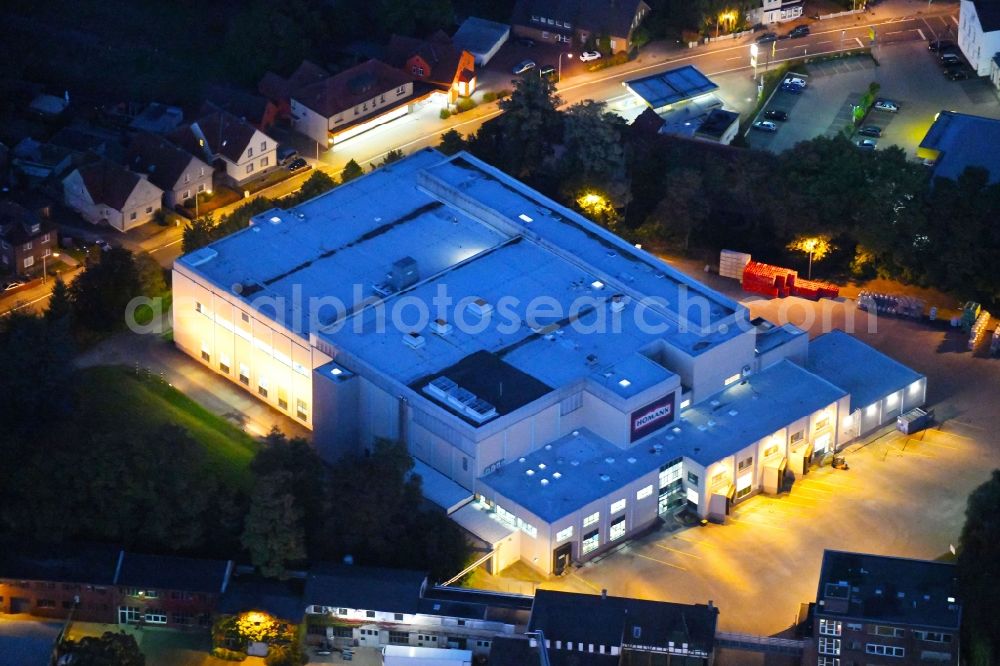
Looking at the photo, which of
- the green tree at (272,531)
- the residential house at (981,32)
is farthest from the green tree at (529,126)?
the green tree at (272,531)

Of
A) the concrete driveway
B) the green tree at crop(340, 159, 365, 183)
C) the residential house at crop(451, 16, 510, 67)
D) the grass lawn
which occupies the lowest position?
the concrete driveway

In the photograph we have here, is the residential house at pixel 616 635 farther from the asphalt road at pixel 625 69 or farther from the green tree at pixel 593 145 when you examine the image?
the asphalt road at pixel 625 69

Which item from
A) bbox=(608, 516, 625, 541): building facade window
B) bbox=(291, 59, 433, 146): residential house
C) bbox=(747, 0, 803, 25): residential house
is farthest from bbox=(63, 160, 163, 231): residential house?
bbox=(747, 0, 803, 25): residential house

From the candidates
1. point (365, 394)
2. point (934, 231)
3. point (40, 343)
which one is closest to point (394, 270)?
point (365, 394)

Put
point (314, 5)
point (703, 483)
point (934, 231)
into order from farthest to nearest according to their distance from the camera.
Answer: point (314, 5) < point (934, 231) < point (703, 483)

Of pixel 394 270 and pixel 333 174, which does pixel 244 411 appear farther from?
pixel 333 174

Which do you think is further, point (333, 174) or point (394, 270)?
point (333, 174)

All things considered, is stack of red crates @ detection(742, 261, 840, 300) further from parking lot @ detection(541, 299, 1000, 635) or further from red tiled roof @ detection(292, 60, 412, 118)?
red tiled roof @ detection(292, 60, 412, 118)
